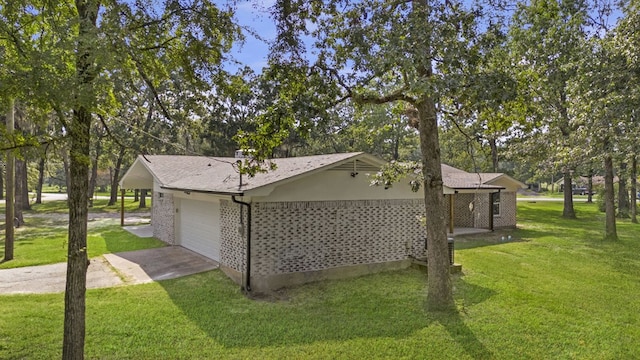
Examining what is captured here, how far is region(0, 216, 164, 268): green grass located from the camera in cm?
1234

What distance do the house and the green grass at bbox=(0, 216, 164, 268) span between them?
3.32 metres

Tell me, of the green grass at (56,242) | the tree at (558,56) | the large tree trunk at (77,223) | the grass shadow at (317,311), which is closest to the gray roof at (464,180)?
the tree at (558,56)

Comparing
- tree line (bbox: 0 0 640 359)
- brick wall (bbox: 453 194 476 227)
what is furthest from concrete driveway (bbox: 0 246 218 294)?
brick wall (bbox: 453 194 476 227)

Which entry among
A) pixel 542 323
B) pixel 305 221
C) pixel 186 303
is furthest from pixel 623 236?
pixel 186 303

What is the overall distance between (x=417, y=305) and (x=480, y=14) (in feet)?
18.8

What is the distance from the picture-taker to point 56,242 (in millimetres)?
15438

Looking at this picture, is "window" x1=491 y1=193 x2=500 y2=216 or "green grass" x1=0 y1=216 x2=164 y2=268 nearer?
"green grass" x1=0 y1=216 x2=164 y2=268

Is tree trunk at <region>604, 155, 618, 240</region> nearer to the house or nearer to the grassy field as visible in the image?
the grassy field

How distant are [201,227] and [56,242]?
7.08 m

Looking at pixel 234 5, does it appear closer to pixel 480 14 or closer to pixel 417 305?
pixel 480 14

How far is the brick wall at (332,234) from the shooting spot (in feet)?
30.1

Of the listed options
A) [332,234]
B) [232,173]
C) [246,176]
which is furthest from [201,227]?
[332,234]

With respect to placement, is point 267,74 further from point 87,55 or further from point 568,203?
point 568,203

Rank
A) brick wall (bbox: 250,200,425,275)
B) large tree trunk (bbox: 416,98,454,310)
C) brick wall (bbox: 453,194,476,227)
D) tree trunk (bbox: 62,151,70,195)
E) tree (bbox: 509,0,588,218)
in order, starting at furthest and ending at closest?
brick wall (bbox: 453,194,476,227), tree (bbox: 509,0,588,218), brick wall (bbox: 250,200,425,275), large tree trunk (bbox: 416,98,454,310), tree trunk (bbox: 62,151,70,195)
